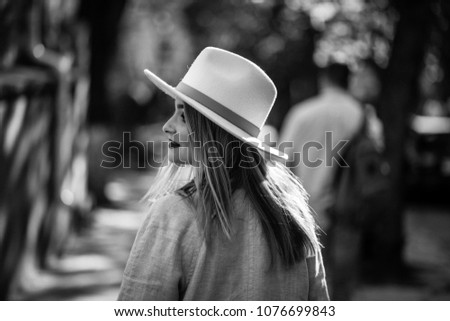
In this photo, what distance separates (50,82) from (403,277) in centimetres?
502

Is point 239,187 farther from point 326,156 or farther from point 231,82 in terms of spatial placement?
point 326,156

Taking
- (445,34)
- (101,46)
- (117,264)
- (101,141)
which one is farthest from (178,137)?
(101,46)

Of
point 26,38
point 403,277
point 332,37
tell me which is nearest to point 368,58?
point 332,37

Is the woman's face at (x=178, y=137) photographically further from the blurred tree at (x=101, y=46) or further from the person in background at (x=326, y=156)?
Answer: the blurred tree at (x=101, y=46)

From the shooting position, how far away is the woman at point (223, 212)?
7.17ft

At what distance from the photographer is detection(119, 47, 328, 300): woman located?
219 centimetres

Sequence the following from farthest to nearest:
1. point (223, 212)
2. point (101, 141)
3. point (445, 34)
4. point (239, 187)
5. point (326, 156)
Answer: point (101, 141), point (445, 34), point (326, 156), point (239, 187), point (223, 212)

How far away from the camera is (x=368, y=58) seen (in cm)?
1642

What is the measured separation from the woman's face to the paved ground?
2305mm

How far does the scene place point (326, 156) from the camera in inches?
222

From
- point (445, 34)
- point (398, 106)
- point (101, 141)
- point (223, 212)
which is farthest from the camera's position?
point (101, 141)

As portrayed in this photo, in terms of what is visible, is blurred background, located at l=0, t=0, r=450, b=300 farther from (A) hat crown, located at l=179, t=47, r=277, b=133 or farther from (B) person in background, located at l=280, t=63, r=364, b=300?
(A) hat crown, located at l=179, t=47, r=277, b=133

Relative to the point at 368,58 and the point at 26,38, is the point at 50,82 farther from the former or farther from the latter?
the point at 368,58

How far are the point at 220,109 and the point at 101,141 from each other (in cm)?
1096
